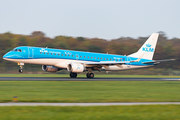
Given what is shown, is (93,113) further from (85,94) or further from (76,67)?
(76,67)

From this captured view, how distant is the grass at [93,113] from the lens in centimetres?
1090

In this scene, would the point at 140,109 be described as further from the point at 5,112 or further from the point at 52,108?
the point at 5,112

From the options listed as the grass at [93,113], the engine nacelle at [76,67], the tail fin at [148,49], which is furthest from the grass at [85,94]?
the tail fin at [148,49]

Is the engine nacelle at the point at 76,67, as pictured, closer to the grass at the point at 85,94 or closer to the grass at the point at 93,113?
the grass at the point at 85,94

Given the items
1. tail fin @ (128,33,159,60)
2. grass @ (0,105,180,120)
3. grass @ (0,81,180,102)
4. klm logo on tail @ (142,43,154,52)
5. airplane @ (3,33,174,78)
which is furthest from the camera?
klm logo on tail @ (142,43,154,52)

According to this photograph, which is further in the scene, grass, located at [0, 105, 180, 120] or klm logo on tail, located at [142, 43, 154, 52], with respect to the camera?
klm logo on tail, located at [142, 43, 154, 52]

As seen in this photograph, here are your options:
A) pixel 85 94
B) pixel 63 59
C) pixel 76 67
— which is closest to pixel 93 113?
pixel 85 94

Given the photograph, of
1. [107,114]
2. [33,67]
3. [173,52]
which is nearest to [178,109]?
[107,114]

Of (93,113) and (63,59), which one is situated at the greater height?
(63,59)

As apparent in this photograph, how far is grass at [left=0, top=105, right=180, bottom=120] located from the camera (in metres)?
10.9

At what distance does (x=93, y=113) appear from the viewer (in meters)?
11.7

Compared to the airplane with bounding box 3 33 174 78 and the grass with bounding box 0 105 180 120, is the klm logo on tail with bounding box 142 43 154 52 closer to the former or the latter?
the airplane with bounding box 3 33 174 78

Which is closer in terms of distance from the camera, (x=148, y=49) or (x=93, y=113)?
(x=93, y=113)

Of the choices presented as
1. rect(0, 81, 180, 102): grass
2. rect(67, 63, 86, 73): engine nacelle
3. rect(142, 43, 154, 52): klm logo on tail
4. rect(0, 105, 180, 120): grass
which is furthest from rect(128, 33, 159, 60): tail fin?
rect(0, 105, 180, 120): grass
